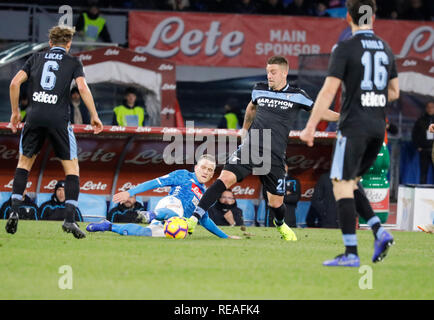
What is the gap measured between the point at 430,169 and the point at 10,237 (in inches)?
476

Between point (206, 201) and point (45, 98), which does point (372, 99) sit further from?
point (45, 98)

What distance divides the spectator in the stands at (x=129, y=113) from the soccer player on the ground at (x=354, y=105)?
31.5 ft

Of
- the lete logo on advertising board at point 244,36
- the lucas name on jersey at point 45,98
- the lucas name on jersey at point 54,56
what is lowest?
the lucas name on jersey at point 45,98

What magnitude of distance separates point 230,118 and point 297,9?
3877 millimetres

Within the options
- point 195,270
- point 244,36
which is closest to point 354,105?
point 195,270

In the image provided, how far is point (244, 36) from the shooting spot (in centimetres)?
1970

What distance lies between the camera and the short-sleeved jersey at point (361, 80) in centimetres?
677

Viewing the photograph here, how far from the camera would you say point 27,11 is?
1886cm

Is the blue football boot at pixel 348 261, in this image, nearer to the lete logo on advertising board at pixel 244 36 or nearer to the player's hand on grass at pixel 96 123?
the player's hand on grass at pixel 96 123

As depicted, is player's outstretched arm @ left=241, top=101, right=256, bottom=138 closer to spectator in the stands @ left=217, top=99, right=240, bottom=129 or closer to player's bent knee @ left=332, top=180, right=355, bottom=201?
player's bent knee @ left=332, top=180, right=355, bottom=201

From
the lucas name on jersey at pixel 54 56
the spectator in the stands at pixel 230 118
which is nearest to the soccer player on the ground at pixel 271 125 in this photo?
the lucas name on jersey at pixel 54 56

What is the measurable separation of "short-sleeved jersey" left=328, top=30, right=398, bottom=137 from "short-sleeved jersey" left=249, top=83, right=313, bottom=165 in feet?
8.80

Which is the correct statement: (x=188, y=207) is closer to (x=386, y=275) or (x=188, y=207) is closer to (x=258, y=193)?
(x=386, y=275)

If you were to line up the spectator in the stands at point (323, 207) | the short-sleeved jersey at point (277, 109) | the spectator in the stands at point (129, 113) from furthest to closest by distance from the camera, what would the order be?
the spectator in the stands at point (129, 113) → the spectator in the stands at point (323, 207) → the short-sleeved jersey at point (277, 109)
